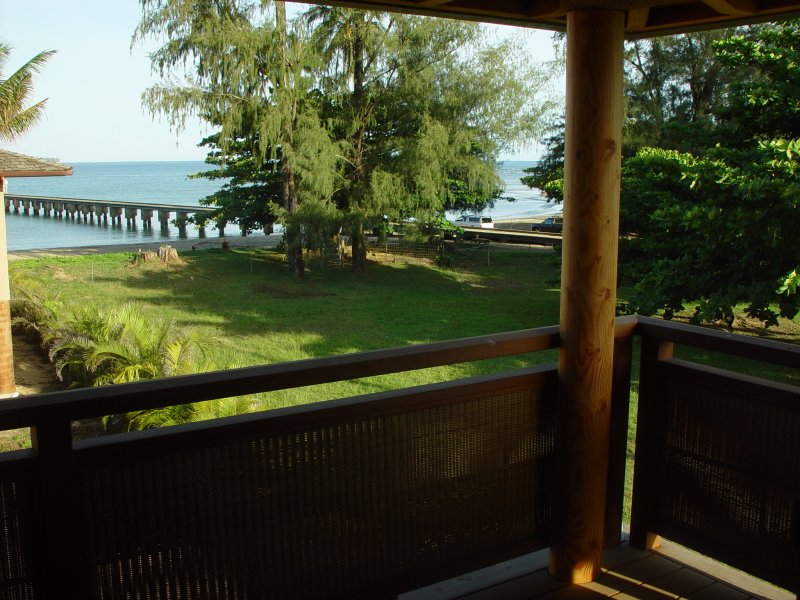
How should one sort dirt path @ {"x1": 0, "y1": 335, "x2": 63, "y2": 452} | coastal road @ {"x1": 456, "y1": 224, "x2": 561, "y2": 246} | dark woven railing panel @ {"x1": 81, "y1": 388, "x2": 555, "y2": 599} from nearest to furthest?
dark woven railing panel @ {"x1": 81, "y1": 388, "x2": 555, "y2": 599} → dirt path @ {"x1": 0, "y1": 335, "x2": 63, "y2": 452} → coastal road @ {"x1": 456, "y1": 224, "x2": 561, "y2": 246}

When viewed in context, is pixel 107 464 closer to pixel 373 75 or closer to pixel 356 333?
pixel 356 333

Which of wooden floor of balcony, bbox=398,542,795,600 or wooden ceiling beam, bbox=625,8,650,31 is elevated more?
wooden ceiling beam, bbox=625,8,650,31

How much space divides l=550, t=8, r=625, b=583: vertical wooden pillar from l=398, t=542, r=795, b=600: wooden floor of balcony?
6 centimetres

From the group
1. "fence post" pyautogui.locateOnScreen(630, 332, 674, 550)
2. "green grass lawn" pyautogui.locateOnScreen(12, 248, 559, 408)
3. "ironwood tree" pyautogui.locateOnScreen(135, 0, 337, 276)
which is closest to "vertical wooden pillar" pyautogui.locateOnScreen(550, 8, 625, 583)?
"fence post" pyautogui.locateOnScreen(630, 332, 674, 550)

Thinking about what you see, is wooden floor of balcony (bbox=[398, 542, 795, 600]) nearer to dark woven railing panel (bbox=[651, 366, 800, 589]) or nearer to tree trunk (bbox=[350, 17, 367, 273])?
dark woven railing panel (bbox=[651, 366, 800, 589])

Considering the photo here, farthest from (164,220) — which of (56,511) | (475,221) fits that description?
(56,511)

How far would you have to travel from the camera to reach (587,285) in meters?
2.11

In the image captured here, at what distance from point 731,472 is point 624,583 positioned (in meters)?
0.47

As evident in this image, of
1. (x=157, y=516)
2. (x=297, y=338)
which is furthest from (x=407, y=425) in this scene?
(x=297, y=338)

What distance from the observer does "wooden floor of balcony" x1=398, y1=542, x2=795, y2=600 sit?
2.19 m

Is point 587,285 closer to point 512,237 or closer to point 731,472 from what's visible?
point 731,472

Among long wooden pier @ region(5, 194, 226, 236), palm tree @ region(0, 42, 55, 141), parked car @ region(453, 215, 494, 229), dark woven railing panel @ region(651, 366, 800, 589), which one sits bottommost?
parked car @ region(453, 215, 494, 229)

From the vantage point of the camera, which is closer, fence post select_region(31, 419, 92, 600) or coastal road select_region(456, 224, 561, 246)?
fence post select_region(31, 419, 92, 600)

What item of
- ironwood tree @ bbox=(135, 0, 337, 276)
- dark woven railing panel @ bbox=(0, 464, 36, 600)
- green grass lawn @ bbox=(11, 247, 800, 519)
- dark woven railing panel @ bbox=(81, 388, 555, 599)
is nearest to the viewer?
dark woven railing panel @ bbox=(0, 464, 36, 600)
